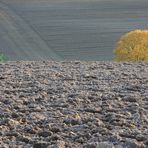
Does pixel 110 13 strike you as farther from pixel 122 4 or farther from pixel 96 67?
pixel 96 67

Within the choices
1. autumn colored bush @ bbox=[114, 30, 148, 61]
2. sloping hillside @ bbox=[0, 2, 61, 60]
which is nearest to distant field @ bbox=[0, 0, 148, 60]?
sloping hillside @ bbox=[0, 2, 61, 60]

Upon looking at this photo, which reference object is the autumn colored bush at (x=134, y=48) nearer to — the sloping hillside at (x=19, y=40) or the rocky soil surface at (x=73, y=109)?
the rocky soil surface at (x=73, y=109)

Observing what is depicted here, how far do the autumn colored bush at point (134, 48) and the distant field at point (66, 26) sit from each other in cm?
1063

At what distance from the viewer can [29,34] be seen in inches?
1373

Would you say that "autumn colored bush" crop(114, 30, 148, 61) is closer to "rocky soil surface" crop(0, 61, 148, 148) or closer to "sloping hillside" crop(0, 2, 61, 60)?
"rocky soil surface" crop(0, 61, 148, 148)

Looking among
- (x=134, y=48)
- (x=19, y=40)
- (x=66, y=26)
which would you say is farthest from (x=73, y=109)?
(x=66, y=26)

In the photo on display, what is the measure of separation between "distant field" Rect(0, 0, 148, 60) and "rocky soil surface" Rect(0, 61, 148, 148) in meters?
18.7

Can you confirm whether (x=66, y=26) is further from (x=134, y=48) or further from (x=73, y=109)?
(x=73, y=109)

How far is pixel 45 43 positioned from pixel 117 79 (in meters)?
24.3

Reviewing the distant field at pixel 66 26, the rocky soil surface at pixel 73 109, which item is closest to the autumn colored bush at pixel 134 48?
the rocky soil surface at pixel 73 109

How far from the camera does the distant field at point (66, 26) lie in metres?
30.3

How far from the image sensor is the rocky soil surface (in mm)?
5234

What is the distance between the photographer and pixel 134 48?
54.5 feet

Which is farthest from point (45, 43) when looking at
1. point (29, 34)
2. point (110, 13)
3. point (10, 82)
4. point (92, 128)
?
point (92, 128)
